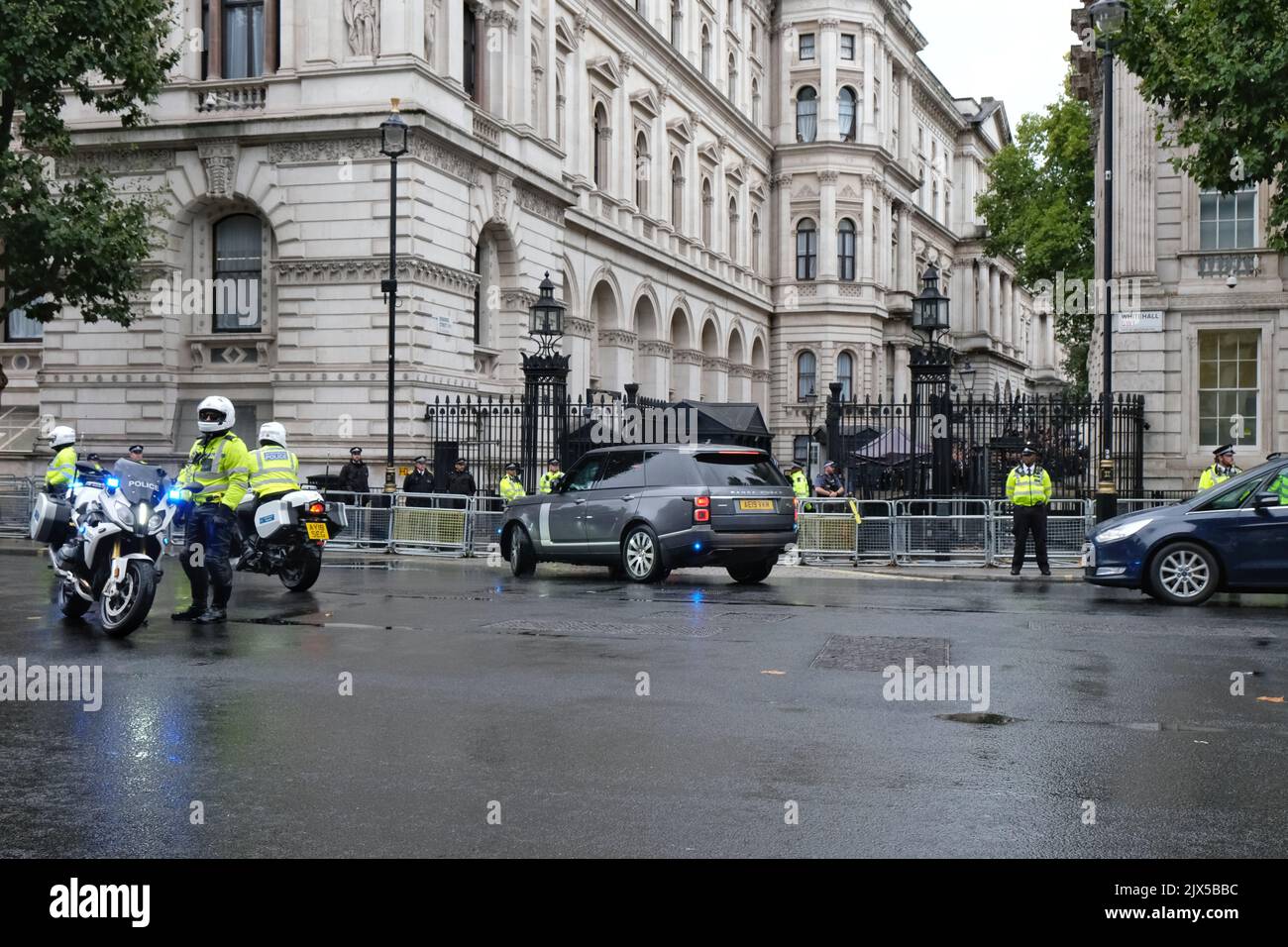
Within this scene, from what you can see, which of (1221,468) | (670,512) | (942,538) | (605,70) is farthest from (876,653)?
(605,70)

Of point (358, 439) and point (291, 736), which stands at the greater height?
point (358, 439)

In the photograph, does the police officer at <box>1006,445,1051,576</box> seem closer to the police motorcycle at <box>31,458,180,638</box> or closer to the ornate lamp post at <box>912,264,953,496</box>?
the ornate lamp post at <box>912,264,953,496</box>

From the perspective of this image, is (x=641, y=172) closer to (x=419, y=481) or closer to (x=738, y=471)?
(x=419, y=481)

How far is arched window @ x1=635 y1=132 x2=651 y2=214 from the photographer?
5084 centimetres

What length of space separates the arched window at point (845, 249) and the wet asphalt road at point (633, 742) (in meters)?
57.6

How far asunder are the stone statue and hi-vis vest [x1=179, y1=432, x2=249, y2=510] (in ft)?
65.1

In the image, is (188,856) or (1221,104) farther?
(1221,104)

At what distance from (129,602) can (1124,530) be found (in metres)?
10.0

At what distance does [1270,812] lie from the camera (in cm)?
611

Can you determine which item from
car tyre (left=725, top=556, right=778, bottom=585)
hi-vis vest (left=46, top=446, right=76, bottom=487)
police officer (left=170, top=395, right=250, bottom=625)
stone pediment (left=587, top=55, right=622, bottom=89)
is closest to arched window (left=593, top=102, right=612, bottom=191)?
stone pediment (left=587, top=55, right=622, bottom=89)

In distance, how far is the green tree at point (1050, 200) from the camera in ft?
168

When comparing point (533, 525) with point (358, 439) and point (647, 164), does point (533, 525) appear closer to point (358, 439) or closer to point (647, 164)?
point (358, 439)

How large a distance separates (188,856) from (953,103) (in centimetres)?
9201
